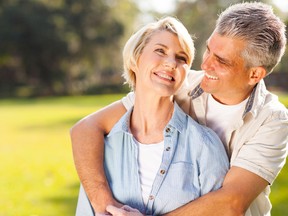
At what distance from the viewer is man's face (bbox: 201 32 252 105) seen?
97.7 inches

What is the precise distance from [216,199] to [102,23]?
109 ft

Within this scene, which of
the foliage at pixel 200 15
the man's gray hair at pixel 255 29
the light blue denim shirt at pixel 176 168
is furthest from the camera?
Answer: the foliage at pixel 200 15

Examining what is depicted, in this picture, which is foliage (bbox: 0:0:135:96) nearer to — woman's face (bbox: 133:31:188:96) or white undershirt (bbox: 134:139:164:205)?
woman's face (bbox: 133:31:188:96)

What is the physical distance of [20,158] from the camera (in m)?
9.27

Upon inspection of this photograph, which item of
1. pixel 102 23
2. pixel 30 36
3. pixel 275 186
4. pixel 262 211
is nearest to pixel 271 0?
pixel 102 23

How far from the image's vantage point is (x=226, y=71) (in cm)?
250

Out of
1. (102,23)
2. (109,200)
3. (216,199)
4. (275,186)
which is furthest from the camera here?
(102,23)

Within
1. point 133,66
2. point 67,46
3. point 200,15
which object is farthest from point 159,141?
point 200,15

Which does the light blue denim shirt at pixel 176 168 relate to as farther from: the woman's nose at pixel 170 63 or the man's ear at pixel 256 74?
the man's ear at pixel 256 74

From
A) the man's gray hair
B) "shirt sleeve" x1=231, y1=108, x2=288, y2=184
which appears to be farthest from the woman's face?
"shirt sleeve" x1=231, y1=108, x2=288, y2=184

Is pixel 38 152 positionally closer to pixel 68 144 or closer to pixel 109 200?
pixel 68 144

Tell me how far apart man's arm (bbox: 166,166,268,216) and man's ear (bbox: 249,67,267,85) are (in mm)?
510

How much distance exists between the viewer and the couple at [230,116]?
225 centimetres

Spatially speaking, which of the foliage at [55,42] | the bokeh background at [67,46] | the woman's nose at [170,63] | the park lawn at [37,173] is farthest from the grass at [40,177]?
the foliage at [55,42]
